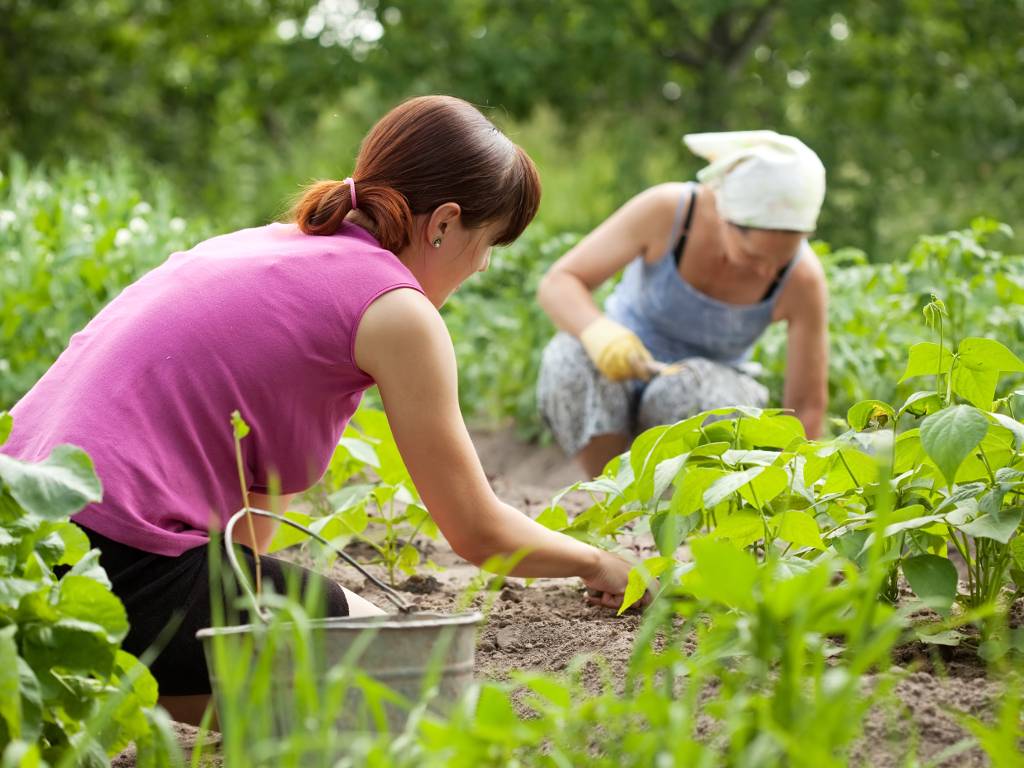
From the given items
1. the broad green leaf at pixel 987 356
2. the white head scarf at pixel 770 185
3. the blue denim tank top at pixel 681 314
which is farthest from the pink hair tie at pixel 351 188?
Result: the blue denim tank top at pixel 681 314

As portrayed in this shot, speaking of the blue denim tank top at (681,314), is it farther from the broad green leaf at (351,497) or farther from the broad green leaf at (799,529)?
the broad green leaf at (799,529)

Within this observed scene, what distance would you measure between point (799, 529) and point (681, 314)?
2097 millimetres

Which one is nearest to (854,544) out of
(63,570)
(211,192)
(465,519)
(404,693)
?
(465,519)

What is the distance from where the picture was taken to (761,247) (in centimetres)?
342

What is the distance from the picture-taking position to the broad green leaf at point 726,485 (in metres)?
1.66

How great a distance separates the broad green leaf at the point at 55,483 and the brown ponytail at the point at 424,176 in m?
0.69

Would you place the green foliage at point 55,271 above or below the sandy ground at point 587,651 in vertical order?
above

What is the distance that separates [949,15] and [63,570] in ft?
33.2

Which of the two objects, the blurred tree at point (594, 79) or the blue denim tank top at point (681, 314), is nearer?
the blue denim tank top at point (681, 314)

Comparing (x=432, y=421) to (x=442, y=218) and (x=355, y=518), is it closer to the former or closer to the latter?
(x=442, y=218)

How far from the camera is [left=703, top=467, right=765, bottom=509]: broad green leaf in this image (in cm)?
166

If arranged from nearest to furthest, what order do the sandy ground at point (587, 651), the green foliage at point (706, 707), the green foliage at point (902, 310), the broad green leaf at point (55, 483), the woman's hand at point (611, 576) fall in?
the green foliage at point (706, 707)
the broad green leaf at point (55, 483)
the sandy ground at point (587, 651)
the woman's hand at point (611, 576)
the green foliage at point (902, 310)

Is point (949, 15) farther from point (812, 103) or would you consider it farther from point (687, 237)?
point (687, 237)

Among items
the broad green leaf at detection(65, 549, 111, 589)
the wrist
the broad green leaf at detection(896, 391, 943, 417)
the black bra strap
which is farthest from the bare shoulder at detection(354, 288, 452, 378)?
the black bra strap
